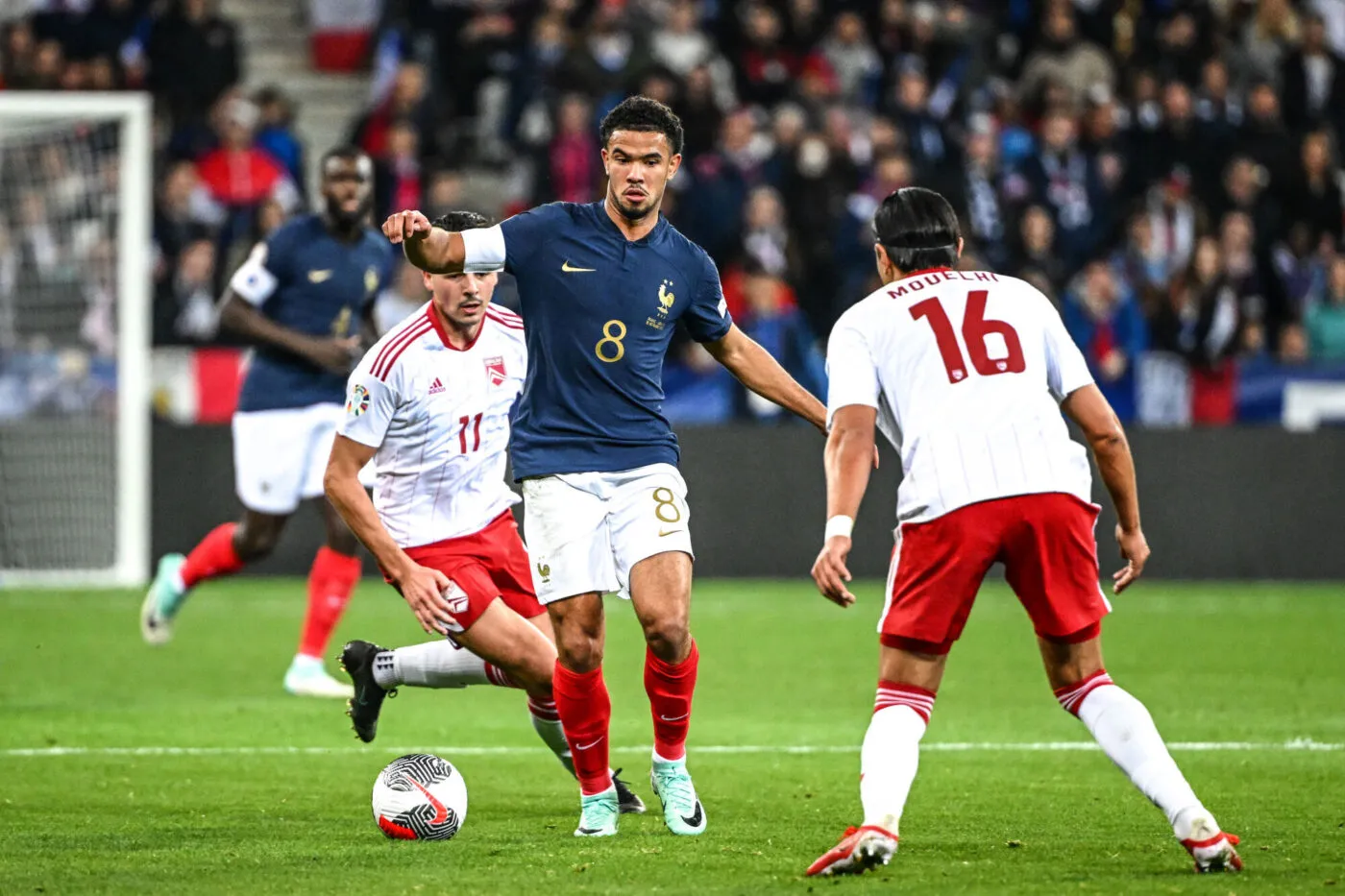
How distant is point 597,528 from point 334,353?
14.5 ft

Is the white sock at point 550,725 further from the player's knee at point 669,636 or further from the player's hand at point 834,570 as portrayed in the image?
the player's hand at point 834,570

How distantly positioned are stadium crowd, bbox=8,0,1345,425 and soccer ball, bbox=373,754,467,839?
9.22m

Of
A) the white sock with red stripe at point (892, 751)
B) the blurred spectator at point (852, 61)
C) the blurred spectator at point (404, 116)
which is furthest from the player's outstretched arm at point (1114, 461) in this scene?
the blurred spectator at point (852, 61)

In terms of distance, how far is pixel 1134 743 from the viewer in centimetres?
554

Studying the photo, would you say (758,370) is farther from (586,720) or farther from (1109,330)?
(1109,330)

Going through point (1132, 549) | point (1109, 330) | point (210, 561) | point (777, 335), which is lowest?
point (210, 561)

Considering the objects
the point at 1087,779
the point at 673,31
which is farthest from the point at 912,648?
the point at 673,31

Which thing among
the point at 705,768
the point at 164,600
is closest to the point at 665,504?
the point at 705,768

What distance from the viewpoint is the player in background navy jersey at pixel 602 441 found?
20.8 feet

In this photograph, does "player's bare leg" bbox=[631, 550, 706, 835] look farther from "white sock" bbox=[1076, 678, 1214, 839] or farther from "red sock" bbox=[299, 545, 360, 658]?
"red sock" bbox=[299, 545, 360, 658]

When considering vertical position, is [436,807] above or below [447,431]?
below

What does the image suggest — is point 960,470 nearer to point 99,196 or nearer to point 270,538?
point 270,538

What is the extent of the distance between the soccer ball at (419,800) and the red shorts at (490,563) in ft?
2.42

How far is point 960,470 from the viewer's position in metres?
5.58
